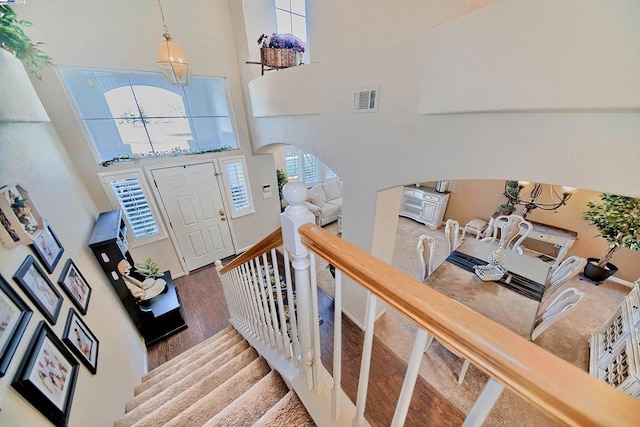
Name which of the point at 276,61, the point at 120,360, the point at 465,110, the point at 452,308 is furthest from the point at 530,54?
the point at 120,360

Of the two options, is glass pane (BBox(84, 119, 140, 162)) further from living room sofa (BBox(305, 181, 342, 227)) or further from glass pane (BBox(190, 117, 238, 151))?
living room sofa (BBox(305, 181, 342, 227))

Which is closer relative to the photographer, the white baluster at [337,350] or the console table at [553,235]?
the white baluster at [337,350]

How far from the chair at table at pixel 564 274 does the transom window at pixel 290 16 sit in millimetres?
4657

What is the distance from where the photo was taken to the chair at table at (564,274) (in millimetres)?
2234

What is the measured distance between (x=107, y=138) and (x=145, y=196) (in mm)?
865

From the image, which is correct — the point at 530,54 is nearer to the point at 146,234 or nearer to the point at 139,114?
the point at 139,114

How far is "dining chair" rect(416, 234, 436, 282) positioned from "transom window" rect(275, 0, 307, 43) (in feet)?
12.1

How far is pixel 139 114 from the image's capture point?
3.10 meters

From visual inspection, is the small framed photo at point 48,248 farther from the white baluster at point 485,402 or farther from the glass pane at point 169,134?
→ the white baluster at point 485,402

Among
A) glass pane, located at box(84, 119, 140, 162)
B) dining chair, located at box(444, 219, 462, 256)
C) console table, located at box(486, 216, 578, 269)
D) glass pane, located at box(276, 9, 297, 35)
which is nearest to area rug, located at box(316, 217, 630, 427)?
console table, located at box(486, 216, 578, 269)

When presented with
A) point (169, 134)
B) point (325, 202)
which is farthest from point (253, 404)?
point (325, 202)

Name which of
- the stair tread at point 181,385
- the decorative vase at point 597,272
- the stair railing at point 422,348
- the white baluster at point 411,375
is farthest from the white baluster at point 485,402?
the decorative vase at point 597,272

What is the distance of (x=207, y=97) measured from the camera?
11.8 feet

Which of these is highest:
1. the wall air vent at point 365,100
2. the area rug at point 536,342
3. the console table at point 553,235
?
the wall air vent at point 365,100
